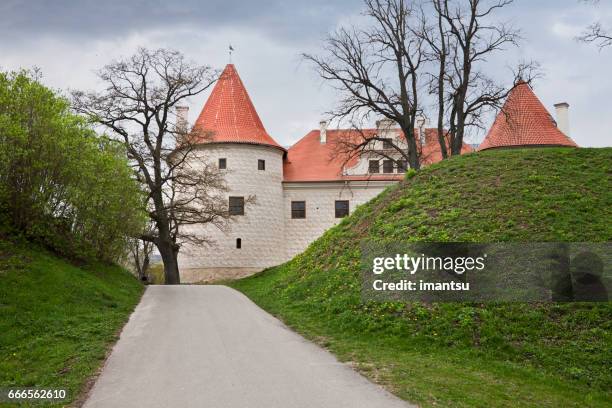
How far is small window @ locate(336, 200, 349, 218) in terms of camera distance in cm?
3709

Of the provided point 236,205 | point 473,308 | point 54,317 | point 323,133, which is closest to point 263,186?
point 236,205

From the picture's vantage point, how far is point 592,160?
1925cm

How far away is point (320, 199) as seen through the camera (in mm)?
37312

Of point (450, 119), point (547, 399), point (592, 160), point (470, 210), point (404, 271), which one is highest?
point (450, 119)

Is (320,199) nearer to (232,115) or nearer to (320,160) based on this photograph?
(320,160)

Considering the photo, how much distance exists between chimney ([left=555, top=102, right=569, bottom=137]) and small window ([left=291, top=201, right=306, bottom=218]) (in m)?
16.9

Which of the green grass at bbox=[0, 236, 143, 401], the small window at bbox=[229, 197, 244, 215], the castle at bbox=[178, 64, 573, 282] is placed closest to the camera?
the green grass at bbox=[0, 236, 143, 401]

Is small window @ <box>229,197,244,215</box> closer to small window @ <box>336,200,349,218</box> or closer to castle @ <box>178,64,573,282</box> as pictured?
castle @ <box>178,64,573,282</box>

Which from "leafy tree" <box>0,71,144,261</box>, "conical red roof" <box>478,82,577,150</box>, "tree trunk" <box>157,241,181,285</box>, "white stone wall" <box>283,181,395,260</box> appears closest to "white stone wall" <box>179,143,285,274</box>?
"white stone wall" <box>283,181,395,260</box>

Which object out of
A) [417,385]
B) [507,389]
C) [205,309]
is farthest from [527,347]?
[205,309]

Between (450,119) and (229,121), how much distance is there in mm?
14557

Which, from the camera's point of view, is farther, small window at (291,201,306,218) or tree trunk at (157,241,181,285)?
small window at (291,201,306,218)

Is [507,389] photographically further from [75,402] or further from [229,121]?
[229,121]

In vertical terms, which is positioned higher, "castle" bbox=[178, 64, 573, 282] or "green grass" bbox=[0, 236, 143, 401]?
"castle" bbox=[178, 64, 573, 282]
